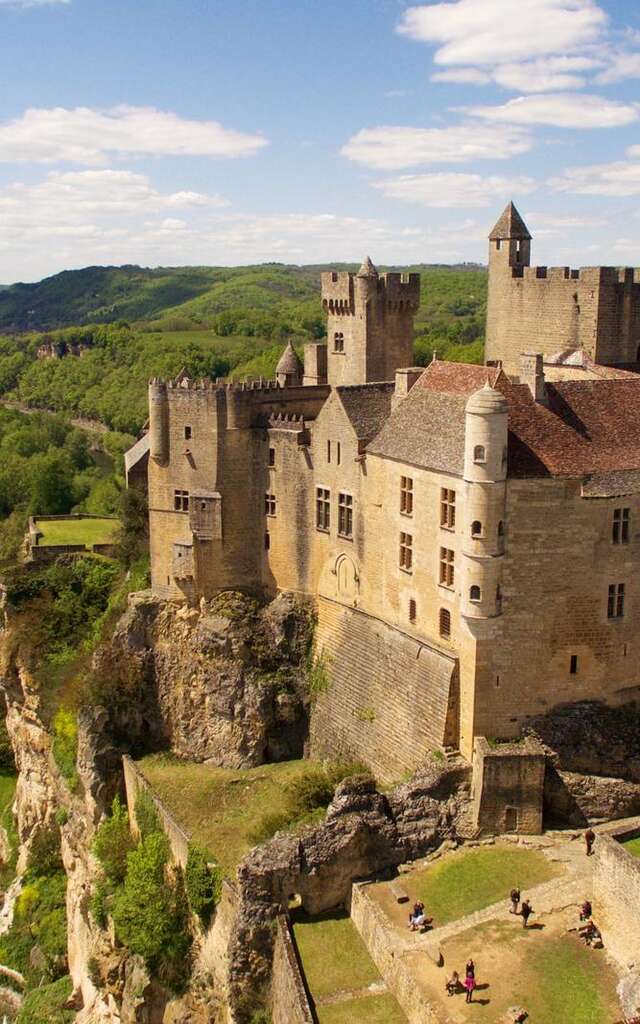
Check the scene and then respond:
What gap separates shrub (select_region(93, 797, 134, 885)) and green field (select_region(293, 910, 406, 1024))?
10609 millimetres

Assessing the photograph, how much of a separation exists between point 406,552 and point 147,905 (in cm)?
1484

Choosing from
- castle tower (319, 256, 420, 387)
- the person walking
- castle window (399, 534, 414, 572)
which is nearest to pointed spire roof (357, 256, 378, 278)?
castle tower (319, 256, 420, 387)

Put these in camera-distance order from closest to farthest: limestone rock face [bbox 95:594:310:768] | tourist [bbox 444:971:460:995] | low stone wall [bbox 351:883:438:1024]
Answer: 1. tourist [bbox 444:971:460:995]
2. low stone wall [bbox 351:883:438:1024]
3. limestone rock face [bbox 95:594:310:768]

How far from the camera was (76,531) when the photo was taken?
65812 millimetres

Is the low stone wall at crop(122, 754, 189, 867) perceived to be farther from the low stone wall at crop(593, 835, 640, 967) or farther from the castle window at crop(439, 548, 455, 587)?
the low stone wall at crop(593, 835, 640, 967)

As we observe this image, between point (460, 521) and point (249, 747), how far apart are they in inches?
577

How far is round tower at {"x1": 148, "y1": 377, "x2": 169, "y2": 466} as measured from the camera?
4375cm

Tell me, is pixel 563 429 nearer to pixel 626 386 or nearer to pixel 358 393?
pixel 626 386

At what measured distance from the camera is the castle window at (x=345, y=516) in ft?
130

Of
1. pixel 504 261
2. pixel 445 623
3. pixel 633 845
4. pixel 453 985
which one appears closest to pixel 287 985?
pixel 453 985

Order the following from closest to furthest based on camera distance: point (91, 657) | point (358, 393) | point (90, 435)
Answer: point (358, 393) < point (91, 657) < point (90, 435)

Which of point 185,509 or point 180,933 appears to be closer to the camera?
point 180,933

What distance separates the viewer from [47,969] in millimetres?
46188

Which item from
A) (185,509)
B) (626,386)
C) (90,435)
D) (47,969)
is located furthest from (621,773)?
(90,435)
